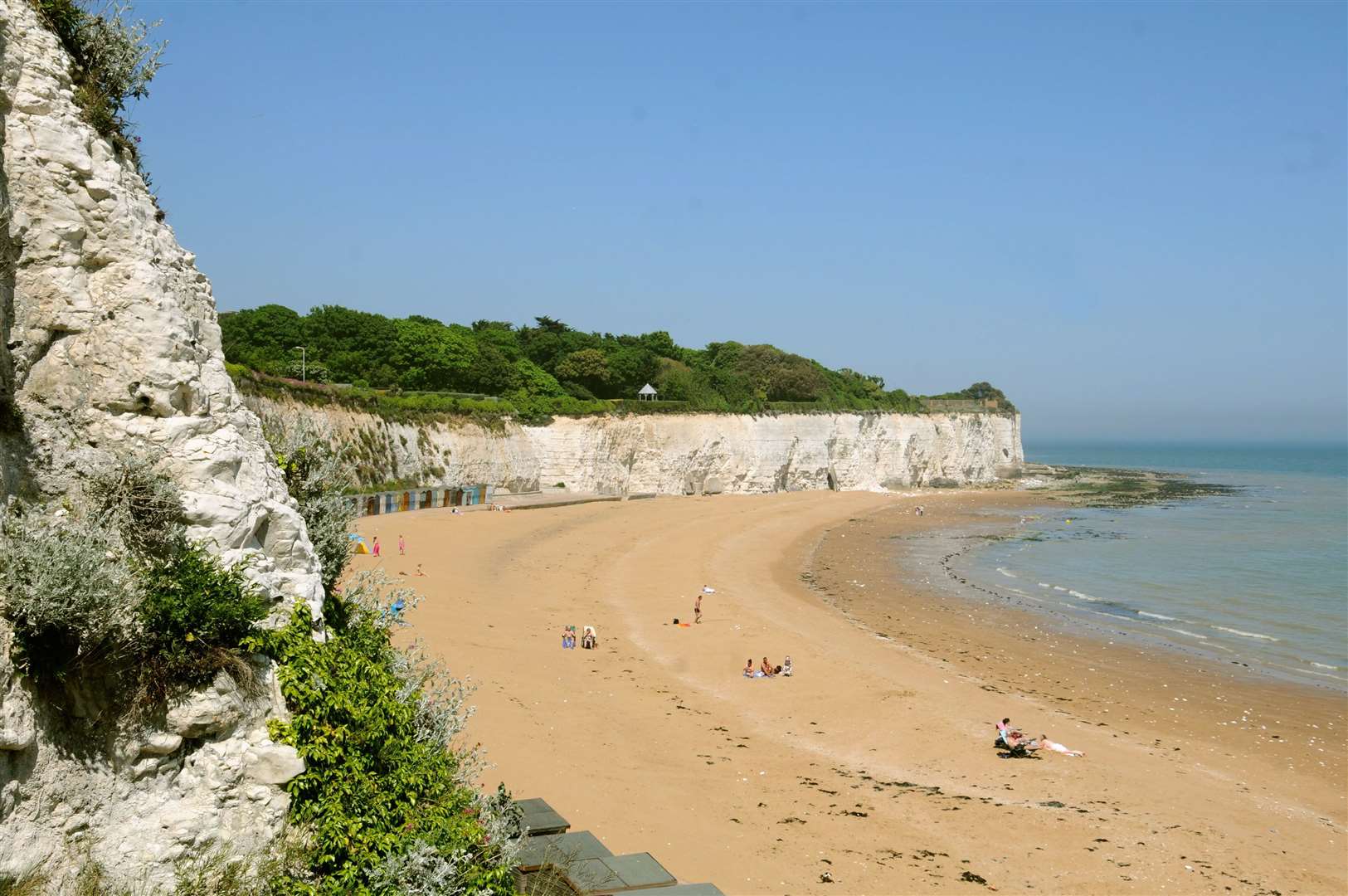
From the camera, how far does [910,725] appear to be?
1488 centimetres

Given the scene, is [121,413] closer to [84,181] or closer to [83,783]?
[84,181]

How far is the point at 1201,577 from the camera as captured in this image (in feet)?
105

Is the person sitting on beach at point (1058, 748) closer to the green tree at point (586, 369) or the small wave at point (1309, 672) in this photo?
the small wave at point (1309, 672)

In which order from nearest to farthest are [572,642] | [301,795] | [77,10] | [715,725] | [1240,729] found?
[301,795] → [77,10] → [715,725] → [1240,729] → [572,642]

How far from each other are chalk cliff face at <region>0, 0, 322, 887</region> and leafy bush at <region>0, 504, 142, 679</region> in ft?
0.67

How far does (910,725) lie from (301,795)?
11682 millimetres

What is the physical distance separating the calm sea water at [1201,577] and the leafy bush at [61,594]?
22.6 metres

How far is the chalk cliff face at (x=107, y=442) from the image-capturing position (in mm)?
4688

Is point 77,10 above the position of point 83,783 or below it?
above

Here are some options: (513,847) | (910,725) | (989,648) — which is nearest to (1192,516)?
(989,648)

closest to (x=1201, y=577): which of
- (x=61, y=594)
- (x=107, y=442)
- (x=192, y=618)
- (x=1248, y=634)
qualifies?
(x=1248, y=634)

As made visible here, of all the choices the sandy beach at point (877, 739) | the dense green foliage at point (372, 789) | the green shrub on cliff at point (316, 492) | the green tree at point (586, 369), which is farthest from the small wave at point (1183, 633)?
the green tree at point (586, 369)

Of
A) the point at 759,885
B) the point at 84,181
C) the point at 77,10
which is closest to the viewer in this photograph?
the point at 84,181

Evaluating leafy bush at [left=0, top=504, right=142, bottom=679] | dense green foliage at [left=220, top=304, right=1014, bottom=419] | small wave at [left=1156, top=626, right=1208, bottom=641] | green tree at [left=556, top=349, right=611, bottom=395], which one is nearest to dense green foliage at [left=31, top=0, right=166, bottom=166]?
leafy bush at [left=0, top=504, right=142, bottom=679]
